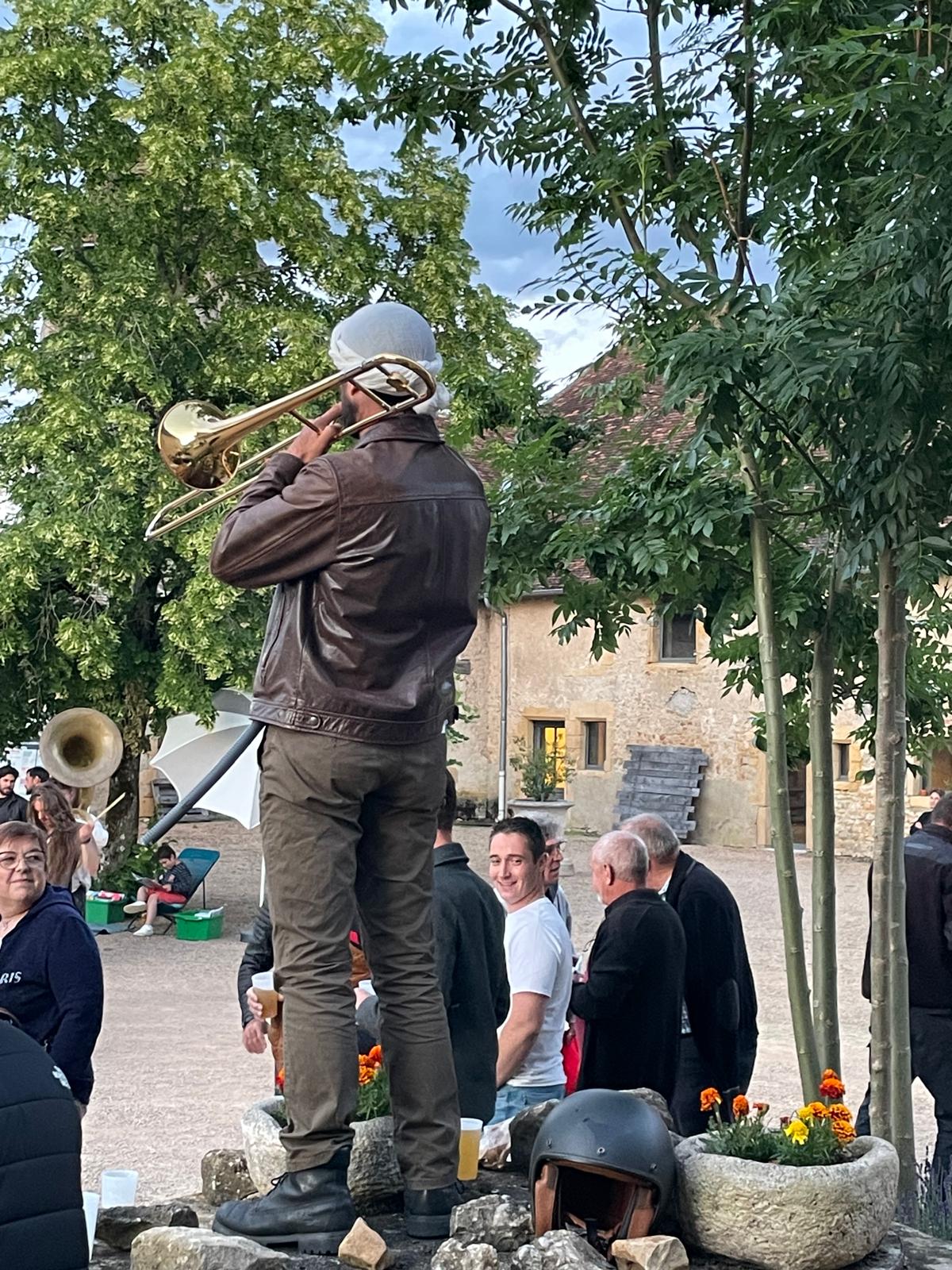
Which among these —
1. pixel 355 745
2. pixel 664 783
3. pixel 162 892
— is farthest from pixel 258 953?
pixel 664 783

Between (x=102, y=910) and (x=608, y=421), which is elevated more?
(x=608, y=421)

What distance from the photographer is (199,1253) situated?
329cm

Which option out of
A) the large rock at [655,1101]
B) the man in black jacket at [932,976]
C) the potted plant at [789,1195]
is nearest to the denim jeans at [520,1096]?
the large rock at [655,1101]

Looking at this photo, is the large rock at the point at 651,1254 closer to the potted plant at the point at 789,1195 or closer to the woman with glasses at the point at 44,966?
the potted plant at the point at 789,1195

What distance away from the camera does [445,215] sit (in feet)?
68.0

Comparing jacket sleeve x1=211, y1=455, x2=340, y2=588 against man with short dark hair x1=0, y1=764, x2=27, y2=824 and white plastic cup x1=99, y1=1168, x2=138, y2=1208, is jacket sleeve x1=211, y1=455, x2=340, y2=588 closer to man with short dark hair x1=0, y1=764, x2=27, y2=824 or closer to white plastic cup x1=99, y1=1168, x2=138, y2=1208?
white plastic cup x1=99, y1=1168, x2=138, y2=1208

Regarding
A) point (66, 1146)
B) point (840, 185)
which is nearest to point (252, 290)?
point (840, 185)

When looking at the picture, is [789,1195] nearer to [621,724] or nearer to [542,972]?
[542,972]

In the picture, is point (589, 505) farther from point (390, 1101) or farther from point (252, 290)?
point (252, 290)

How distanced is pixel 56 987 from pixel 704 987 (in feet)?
7.67

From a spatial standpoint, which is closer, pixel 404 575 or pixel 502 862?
pixel 404 575

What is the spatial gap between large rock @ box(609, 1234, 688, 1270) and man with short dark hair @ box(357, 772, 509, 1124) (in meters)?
1.24

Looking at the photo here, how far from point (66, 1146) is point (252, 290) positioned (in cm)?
1843

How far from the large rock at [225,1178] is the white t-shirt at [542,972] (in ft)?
4.05
